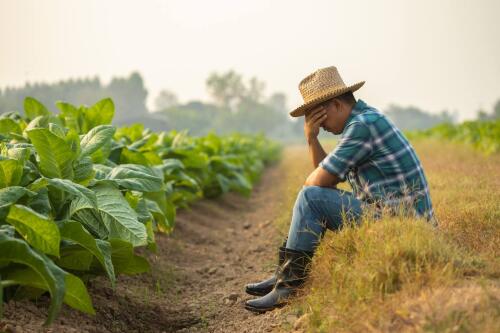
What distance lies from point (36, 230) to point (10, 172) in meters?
0.55

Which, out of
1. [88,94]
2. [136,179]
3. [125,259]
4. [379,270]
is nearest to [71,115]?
[136,179]

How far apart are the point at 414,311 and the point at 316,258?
43.4 inches

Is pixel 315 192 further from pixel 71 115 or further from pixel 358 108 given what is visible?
pixel 71 115

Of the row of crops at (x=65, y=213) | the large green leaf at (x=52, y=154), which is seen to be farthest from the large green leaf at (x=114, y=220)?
the large green leaf at (x=52, y=154)

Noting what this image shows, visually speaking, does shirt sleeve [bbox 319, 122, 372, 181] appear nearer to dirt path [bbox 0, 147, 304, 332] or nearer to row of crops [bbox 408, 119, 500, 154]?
dirt path [bbox 0, 147, 304, 332]

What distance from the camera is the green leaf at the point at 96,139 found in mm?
3518

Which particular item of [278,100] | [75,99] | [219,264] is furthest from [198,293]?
[278,100]

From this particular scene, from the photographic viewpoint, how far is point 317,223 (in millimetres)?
3266

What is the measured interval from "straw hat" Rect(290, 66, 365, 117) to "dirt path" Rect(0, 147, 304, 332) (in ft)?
4.44

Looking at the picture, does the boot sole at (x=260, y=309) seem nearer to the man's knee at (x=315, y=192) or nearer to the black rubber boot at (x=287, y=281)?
the black rubber boot at (x=287, y=281)

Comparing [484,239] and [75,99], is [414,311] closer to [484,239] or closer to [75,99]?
[484,239]

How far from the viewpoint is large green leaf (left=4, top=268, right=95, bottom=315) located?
2580 millimetres

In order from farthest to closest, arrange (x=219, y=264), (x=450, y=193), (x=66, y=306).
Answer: (x=219, y=264), (x=450, y=193), (x=66, y=306)

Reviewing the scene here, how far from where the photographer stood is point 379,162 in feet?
10.8
